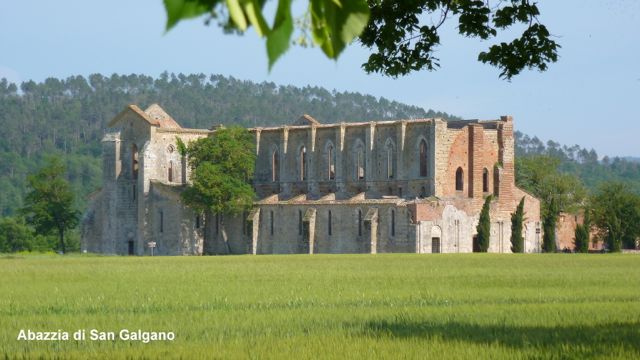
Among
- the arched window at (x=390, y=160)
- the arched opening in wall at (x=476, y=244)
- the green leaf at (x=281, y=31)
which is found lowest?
the arched opening in wall at (x=476, y=244)

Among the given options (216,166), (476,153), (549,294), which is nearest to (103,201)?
(216,166)

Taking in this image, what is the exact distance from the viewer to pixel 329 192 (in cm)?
7894

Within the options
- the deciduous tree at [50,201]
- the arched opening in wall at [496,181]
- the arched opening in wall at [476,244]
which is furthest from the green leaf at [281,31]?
the deciduous tree at [50,201]

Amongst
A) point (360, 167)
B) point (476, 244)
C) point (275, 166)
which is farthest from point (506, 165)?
point (275, 166)

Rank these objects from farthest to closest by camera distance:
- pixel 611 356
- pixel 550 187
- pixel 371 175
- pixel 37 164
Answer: pixel 37 164, pixel 550 187, pixel 371 175, pixel 611 356

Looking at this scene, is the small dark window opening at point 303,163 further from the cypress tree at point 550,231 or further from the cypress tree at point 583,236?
the cypress tree at point 583,236

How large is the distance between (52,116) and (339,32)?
200 meters

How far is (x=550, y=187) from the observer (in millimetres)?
100625

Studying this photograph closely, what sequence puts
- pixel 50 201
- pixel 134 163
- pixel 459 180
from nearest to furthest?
pixel 459 180 < pixel 134 163 < pixel 50 201

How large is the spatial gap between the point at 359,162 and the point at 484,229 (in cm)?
955

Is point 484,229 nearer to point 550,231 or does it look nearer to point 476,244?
point 476,244

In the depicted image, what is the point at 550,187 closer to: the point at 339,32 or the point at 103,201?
the point at 103,201

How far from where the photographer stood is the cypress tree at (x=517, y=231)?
7375 centimetres

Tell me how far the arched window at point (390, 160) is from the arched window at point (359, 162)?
6.82 feet
